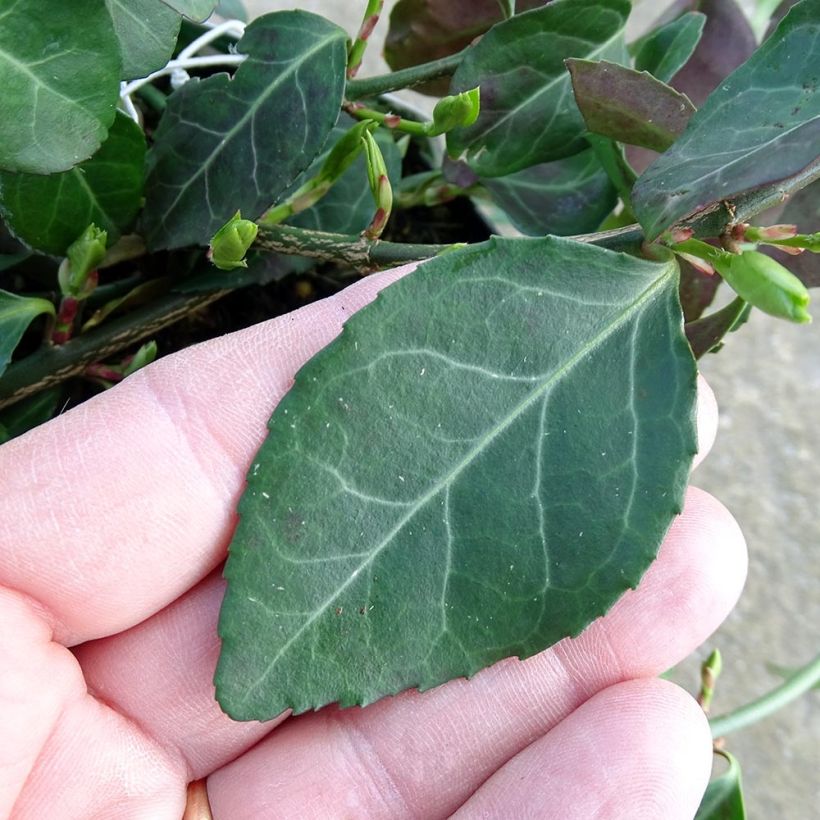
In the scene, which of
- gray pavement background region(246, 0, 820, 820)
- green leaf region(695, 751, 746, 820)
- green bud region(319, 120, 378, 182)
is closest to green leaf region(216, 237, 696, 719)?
green bud region(319, 120, 378, 182)

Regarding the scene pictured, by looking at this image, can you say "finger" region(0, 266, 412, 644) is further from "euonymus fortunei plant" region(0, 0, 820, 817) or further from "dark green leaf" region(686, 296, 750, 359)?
"dark green leaf" region(686, 296, 750, 359)

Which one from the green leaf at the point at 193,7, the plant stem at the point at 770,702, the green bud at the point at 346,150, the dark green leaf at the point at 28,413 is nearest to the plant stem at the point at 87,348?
the dark green leaf at the point at 28,413

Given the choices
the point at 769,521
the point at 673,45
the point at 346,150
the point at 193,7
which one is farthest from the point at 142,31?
the point at 769,521

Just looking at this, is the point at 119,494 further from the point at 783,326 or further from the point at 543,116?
the point at 783,326

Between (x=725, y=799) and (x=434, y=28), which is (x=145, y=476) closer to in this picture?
(x=434, y=28)

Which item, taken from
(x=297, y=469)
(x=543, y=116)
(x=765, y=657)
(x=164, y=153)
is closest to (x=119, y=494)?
(x=297, y=469)

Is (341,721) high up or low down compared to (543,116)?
down
